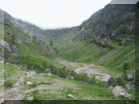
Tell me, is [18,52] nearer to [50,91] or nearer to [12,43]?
[12,43]

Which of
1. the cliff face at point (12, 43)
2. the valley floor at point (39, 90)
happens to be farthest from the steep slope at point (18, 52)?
the valley floor at point (39, 90)

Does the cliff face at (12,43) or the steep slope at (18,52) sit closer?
the steep slope at (18,52)

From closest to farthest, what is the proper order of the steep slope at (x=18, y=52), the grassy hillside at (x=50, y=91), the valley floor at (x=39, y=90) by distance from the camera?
the valley floor at (x=39, y=90) → the grassy hillside at (x=50, y=91) → the steep slope at (x=18, y=52)

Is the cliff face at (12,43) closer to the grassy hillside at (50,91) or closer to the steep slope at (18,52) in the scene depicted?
the steep slope at (18,52)

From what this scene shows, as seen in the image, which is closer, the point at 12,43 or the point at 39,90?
the point at 39,90

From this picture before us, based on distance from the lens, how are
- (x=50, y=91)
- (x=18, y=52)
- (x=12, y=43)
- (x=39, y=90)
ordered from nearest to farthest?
(x=39, y=90) < (x=50, y=91) < (x=18, y=52) < (x=12, y=43)

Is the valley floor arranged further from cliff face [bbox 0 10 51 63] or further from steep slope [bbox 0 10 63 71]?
cliff face [bbox 0 10 51 63]

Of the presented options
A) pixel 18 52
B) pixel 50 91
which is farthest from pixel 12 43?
pixel 50 91

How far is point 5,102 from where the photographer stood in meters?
10.6

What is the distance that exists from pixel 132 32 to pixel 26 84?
730ft

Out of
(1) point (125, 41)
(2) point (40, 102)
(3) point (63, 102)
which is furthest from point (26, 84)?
(1) point (125, 41)

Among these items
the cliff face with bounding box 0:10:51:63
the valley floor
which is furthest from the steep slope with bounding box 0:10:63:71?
the valley floor

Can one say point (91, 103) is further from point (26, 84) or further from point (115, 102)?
point (26, 84)

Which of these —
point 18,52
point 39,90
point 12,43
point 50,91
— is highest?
point 12,43
